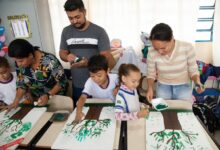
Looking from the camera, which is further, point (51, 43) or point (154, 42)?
point (51, 43)

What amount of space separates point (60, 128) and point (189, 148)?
76 cm

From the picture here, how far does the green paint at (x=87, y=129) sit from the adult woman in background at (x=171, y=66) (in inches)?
16.3

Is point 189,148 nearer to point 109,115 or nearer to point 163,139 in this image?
point 163,139

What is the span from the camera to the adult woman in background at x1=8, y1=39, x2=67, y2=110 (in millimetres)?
1685

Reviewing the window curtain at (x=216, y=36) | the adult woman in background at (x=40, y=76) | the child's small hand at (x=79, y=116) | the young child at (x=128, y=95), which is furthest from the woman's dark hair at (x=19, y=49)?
the window curtain at (x=216, y=36)

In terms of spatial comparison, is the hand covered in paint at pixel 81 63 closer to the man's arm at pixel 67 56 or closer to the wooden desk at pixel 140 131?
the man's arm at pixel 67 56

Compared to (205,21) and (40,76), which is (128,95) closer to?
(40,76)

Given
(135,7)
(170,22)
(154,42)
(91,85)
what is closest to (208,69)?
(170,22)

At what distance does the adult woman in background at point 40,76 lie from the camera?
5.53 feet

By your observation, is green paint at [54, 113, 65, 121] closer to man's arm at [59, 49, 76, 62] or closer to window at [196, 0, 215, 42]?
man's arm at [59, 49, 76, 62]

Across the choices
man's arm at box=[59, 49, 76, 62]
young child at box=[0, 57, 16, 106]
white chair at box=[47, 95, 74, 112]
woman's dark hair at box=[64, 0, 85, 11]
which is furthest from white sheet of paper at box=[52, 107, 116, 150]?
woman's dark hair at box=[64, 0, 85, 11]

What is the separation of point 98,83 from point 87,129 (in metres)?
0.38

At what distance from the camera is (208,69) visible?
302cm

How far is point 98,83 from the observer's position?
1.61m
